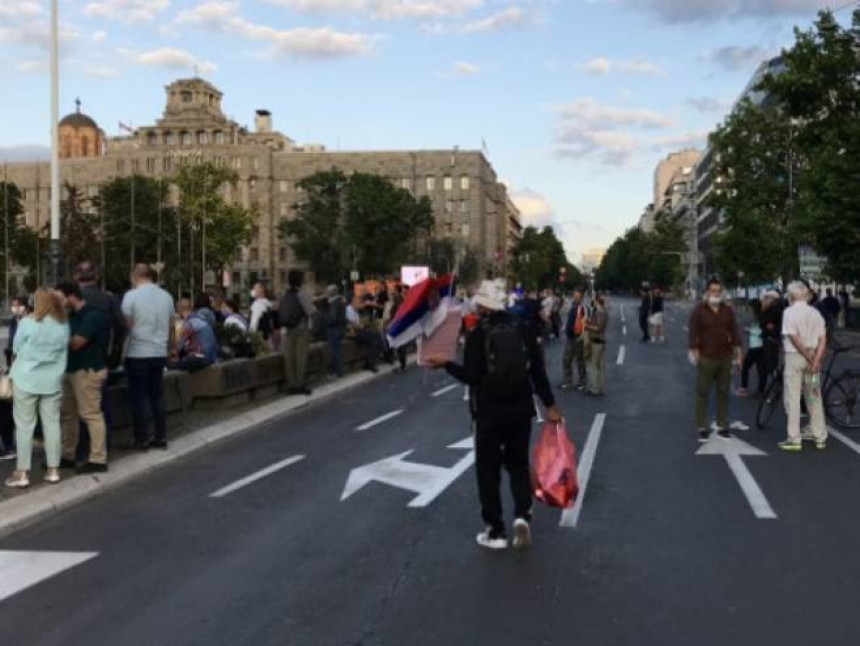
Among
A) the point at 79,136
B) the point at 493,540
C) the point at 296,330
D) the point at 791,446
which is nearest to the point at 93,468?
the point at 493,540

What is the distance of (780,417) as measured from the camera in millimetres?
13234

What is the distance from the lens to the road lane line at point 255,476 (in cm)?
845

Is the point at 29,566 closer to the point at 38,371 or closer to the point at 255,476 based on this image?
the point at 38,371

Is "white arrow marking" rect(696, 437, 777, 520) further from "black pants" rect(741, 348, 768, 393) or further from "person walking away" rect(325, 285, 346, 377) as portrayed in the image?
"person walking away" rect(325, 285, 346, 377)

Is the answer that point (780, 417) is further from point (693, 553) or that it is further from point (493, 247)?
point (493, 247)

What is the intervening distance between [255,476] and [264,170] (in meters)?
132

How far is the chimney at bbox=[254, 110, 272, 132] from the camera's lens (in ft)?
545

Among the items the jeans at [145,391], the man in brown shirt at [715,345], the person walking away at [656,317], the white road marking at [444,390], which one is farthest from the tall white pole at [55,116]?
the person walking away at [656,317]

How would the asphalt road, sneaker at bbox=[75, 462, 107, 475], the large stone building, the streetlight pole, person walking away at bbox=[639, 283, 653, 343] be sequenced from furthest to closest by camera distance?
the large stone building < person walking away at bbox=[639, 283, 653, 343] < the streetlight pole < sneaker at bbox=[75, 462, 107, 475] < the asphalt road

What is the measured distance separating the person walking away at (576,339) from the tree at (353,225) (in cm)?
9566

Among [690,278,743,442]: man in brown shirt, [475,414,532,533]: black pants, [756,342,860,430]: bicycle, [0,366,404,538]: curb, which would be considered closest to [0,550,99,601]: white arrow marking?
[0,366,404,538]: curb

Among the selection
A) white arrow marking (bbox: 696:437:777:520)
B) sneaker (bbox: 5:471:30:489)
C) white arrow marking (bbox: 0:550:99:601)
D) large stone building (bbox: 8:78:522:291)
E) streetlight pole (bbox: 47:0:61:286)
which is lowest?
white arrow marking (bbox: 0:550:99:601)

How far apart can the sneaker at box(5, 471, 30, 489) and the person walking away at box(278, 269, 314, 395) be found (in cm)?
672

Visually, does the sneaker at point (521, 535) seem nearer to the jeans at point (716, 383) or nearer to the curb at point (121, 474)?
the curb at point (121, 474)
